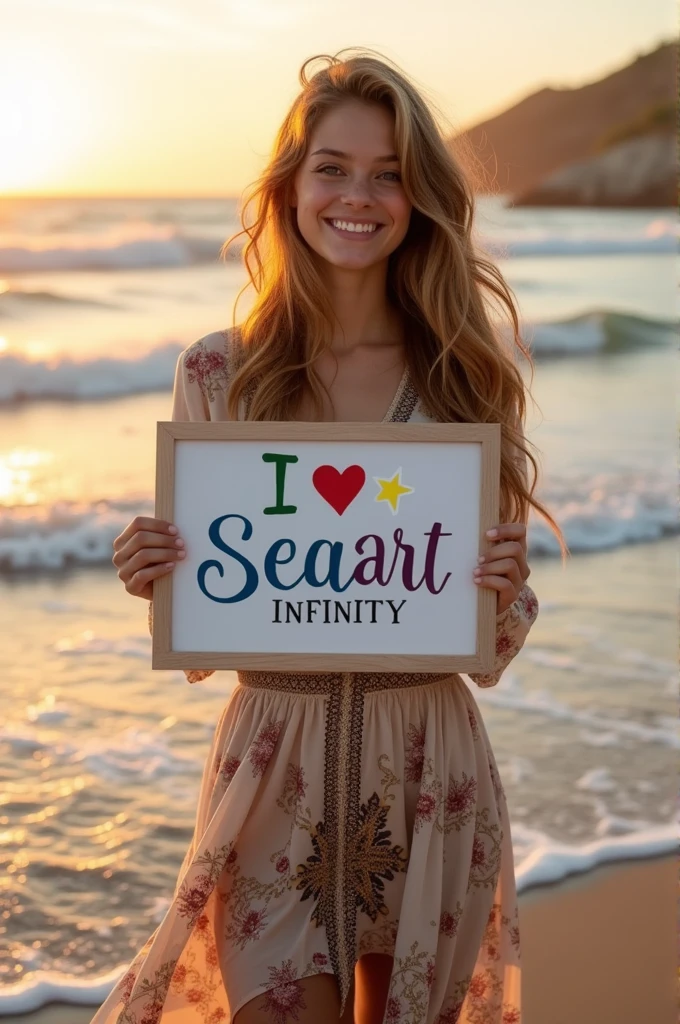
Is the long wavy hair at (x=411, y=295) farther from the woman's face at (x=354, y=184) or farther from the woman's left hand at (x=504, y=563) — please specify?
the woman's left hand at (x=504, y=563)

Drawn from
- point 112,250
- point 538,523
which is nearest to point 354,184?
point 538,523

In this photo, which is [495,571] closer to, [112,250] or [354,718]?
[354,718]

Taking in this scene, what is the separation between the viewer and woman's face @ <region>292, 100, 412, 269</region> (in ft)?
7.46

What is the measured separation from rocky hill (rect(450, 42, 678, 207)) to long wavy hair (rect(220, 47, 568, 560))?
51.6 ft

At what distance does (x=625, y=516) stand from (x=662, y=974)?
427 cm

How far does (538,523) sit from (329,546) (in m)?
5.30

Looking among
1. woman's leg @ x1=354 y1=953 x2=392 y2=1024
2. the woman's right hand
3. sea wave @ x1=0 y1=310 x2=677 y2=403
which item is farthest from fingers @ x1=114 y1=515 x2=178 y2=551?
sea wave @ x1=0 y1=310 x2=677 y2=403

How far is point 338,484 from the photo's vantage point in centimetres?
206

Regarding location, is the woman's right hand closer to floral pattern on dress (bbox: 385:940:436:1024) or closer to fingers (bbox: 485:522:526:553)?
fingers (bbox: 485:522:526:553)

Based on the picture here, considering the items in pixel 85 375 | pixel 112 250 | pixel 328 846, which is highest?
pixel 112 250

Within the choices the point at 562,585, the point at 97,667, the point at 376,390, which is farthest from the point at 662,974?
the point at 562,585

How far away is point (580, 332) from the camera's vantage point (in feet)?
41.0

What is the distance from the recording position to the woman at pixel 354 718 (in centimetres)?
218

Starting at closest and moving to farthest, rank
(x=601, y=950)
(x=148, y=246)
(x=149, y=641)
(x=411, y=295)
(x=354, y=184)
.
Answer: (x=354, y=184) → (x=411, y=295) → (x=601, y=950) → (x=149, y=641) → (x=148, y=246)
